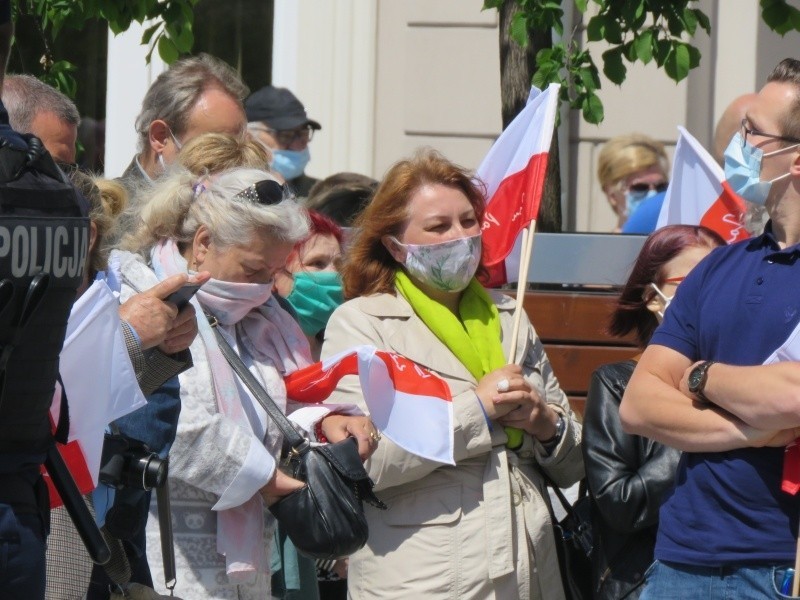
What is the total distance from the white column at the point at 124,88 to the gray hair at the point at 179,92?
3.36m

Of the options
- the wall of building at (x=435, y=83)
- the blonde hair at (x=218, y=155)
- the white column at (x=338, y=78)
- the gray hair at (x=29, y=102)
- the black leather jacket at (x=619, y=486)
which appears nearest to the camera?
the black leather jacket at (x=619, y=486)

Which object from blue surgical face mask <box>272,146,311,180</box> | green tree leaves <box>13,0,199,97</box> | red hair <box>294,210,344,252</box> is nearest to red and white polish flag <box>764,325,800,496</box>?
red hair <box>294,210,344,252</box>

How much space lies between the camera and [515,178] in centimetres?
505

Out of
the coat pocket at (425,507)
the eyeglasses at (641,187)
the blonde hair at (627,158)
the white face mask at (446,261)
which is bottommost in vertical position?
the coat pocket at (425,507)

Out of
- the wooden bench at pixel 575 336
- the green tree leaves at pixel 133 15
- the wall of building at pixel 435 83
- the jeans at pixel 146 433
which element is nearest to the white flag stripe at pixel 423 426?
the jeans at pixel 146 433

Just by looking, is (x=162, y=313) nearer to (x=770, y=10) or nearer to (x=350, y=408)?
(x=350, y=408)

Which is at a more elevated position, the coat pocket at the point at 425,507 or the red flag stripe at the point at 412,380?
the red flag stripe at the point at 412,380

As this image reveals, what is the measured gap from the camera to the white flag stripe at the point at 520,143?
500cm

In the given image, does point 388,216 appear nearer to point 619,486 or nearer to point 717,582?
point 619,486

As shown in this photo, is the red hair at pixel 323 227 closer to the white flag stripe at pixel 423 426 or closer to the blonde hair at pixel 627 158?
the white flag stripe at pixel 423 426

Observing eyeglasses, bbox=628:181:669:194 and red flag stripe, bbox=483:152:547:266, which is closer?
red flag stripe, bbox=483:152:547:266

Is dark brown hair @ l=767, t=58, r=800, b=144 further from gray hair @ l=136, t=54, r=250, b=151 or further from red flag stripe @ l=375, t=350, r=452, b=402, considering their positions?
gray hair @ l=136, t=54, r=250, b=151

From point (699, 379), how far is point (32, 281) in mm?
1533

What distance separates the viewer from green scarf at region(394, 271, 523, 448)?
455 centimetres
